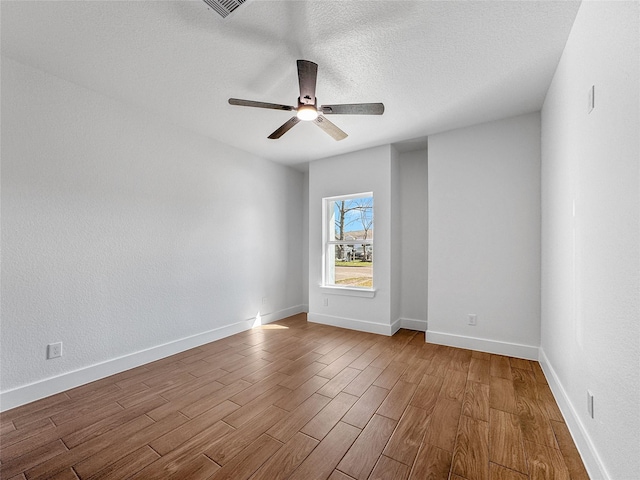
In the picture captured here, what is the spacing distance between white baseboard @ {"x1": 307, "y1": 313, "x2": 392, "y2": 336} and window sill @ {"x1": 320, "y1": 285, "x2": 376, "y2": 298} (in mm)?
368

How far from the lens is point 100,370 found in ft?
8.43

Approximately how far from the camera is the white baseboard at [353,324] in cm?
384

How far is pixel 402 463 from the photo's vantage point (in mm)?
1561

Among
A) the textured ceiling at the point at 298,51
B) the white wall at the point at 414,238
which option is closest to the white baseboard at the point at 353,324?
the white wall at the point at 414,238

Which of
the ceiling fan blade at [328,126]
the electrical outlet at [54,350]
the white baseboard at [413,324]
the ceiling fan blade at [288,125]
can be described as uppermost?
the ceiling fan blade at [288,125]

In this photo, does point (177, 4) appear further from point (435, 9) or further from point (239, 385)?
point (239, 385)

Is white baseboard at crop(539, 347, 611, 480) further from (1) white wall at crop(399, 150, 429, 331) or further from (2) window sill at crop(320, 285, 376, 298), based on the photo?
(2) window sill at crop(320, 285, 376, 298)

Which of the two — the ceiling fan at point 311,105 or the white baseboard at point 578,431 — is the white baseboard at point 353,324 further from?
the ceiling fan at point 311,105

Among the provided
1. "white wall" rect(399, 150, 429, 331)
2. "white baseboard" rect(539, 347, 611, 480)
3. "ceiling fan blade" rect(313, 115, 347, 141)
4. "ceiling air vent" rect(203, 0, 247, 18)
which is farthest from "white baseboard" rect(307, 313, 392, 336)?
"ceiling air vent" rect(203, 0, 247, 18)

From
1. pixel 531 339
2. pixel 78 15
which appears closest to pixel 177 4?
pixel 78 15

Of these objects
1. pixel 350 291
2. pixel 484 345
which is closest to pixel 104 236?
pixel 350 291

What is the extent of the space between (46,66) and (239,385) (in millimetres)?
3075

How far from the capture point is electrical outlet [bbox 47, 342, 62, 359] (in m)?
2.29

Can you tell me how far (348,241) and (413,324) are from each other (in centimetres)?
156
